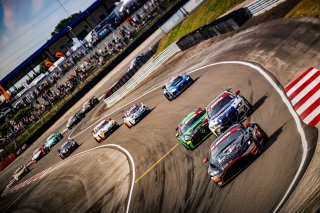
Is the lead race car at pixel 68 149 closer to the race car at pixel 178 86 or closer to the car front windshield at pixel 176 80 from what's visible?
the race car at pixel 178 86

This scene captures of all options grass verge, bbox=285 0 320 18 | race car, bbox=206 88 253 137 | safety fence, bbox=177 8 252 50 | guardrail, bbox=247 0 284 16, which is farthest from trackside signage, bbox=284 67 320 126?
safety fence, bbox=177 8 252 50

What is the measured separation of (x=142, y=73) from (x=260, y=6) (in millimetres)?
19549

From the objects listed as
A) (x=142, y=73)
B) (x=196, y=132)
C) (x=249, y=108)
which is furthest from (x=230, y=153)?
(x=142, y=73)

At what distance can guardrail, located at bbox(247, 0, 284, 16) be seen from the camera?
92.8 feet

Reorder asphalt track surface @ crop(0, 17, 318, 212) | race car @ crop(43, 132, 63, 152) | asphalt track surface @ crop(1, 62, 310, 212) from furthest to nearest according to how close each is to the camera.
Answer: race car @ crop(43, 132, 63, 152) → asphalt track surface @ crop(0, 17, 318, 212) → asphalt track surface @ crop(1, 62, 310, 212)

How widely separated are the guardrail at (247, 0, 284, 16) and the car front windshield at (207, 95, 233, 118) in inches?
550

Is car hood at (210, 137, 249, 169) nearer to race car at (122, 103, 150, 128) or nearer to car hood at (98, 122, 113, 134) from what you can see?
race car at (122, 103, 150, 128)

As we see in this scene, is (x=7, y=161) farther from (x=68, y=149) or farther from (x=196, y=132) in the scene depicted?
(x=196, y=132)

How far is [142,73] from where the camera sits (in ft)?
148

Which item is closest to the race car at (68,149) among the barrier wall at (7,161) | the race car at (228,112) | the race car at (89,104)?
the race car at (89,104)

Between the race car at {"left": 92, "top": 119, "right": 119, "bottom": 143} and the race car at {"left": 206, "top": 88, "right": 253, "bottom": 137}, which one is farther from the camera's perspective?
the race car at {"left": 92, "top": 119, "right": 119, "bottom": 143}

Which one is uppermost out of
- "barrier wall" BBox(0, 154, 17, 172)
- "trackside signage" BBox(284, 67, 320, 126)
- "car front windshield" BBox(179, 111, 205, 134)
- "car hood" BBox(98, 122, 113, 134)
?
"barrier wall" BBox(0, 154, 17, 172)

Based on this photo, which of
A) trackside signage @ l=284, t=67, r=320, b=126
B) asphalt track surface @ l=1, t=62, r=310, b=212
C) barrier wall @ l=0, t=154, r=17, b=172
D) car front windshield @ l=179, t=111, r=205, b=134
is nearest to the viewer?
asphalt track surface @ l=1, t=62, r=310, b=212

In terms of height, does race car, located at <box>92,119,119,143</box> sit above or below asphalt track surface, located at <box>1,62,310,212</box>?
above
